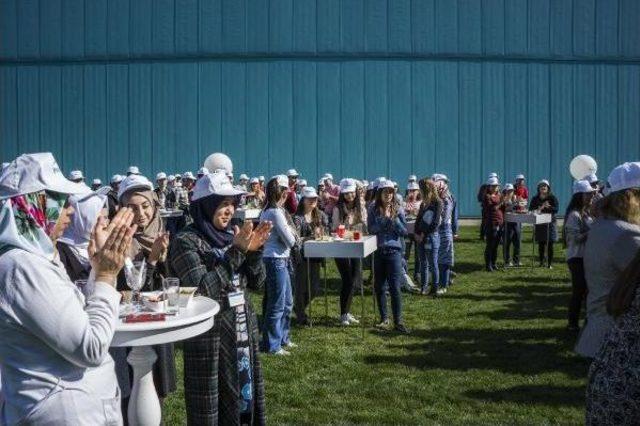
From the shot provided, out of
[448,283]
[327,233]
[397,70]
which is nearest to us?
[327,233]

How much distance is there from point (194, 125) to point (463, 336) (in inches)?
722

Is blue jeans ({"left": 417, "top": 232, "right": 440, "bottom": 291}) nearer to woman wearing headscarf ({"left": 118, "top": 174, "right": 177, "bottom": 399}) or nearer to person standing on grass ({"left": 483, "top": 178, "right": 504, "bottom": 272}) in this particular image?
person standing on grass ({"left": 483, "top": 178, "right": 504, "bottom": 272})

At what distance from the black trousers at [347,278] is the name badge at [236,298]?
5337 mm

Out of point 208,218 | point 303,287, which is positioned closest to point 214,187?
point 208,218

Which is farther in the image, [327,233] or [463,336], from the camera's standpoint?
[327,233]

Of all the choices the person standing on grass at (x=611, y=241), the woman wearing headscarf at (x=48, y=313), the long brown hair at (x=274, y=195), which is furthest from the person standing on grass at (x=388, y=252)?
the woman wearing headscarf at (x=48, y=313)

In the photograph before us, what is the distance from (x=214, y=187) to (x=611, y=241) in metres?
2.39

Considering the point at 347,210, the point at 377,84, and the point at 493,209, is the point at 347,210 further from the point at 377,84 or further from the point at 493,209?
the point at 377,84

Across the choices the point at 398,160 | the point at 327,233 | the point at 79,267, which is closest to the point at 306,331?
the point at 327,233

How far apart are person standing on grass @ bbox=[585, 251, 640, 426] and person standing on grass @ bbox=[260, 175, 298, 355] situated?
521cm

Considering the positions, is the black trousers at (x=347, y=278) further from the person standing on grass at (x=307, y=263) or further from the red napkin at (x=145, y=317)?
the red napkin at (x=145, y=317)

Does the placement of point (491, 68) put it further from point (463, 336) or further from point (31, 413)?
point (31, 413)

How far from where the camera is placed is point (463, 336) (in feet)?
29.6

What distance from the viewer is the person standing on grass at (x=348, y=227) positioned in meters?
9.84
